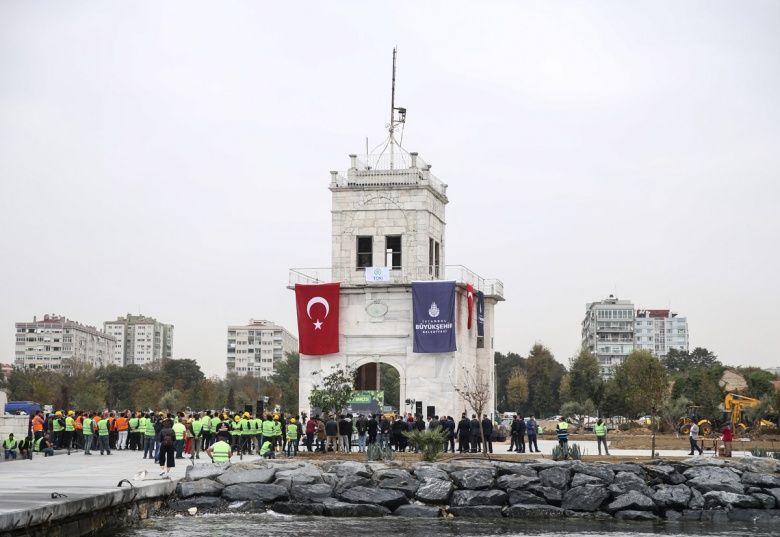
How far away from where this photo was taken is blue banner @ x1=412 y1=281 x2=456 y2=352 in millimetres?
51000

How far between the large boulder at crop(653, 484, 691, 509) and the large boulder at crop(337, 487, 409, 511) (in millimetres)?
7126

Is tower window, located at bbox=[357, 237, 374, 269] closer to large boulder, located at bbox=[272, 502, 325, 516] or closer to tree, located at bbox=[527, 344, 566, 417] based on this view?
large boulder, located at bbox=[272, 502, 325, 516]

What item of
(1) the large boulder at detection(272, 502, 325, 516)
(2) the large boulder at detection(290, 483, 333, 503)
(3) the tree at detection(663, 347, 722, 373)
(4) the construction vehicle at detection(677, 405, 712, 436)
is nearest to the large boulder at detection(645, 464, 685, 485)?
(2) the large boulder at detection(290, 483, 333, 503)

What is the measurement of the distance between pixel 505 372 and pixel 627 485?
97.3 metres

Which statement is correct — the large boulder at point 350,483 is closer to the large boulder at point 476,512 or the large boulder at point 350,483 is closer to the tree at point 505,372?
the large boulder at point 476,512

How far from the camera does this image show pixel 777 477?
1259 inches

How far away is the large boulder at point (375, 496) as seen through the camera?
30.7m

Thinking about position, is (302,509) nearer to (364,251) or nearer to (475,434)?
(475,434)

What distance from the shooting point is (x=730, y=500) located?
101 ft

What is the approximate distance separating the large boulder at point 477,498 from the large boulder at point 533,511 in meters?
0.47

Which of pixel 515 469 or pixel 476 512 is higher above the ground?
pixel 515 469

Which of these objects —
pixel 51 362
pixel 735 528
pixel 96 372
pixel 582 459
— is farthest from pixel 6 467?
pixel 51 362

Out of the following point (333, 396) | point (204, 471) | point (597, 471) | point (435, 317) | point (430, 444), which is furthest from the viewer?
point (435, 317)

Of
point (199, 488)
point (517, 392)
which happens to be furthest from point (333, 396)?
point (517, 392)
